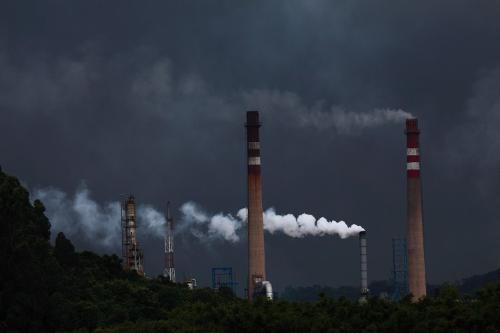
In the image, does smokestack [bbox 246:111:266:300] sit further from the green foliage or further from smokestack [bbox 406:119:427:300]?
the green foliage

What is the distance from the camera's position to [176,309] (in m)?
85.7

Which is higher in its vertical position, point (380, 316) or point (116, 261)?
point (116, 261)

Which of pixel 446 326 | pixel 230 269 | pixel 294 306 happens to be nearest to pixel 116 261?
pixel 230 269

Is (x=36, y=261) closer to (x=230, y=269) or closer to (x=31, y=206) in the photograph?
(x=31, y=206)

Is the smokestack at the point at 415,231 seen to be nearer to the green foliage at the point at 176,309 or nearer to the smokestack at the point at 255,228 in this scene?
the smokestack at the point at 255,228

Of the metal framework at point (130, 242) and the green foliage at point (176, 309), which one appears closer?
the green foliage at point (176, 309)

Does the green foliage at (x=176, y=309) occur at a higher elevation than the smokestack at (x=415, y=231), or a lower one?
lower

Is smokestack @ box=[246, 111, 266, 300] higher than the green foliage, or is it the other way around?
smokestack @ box=[246, 111, 266, 300]

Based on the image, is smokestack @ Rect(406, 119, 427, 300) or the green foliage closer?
the green foliage

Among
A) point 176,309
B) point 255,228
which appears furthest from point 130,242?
point 176,309

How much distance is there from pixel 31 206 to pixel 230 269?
96029 mm

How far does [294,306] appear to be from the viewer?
71688mm

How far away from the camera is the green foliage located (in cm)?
6325

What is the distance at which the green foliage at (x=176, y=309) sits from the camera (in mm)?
63250
